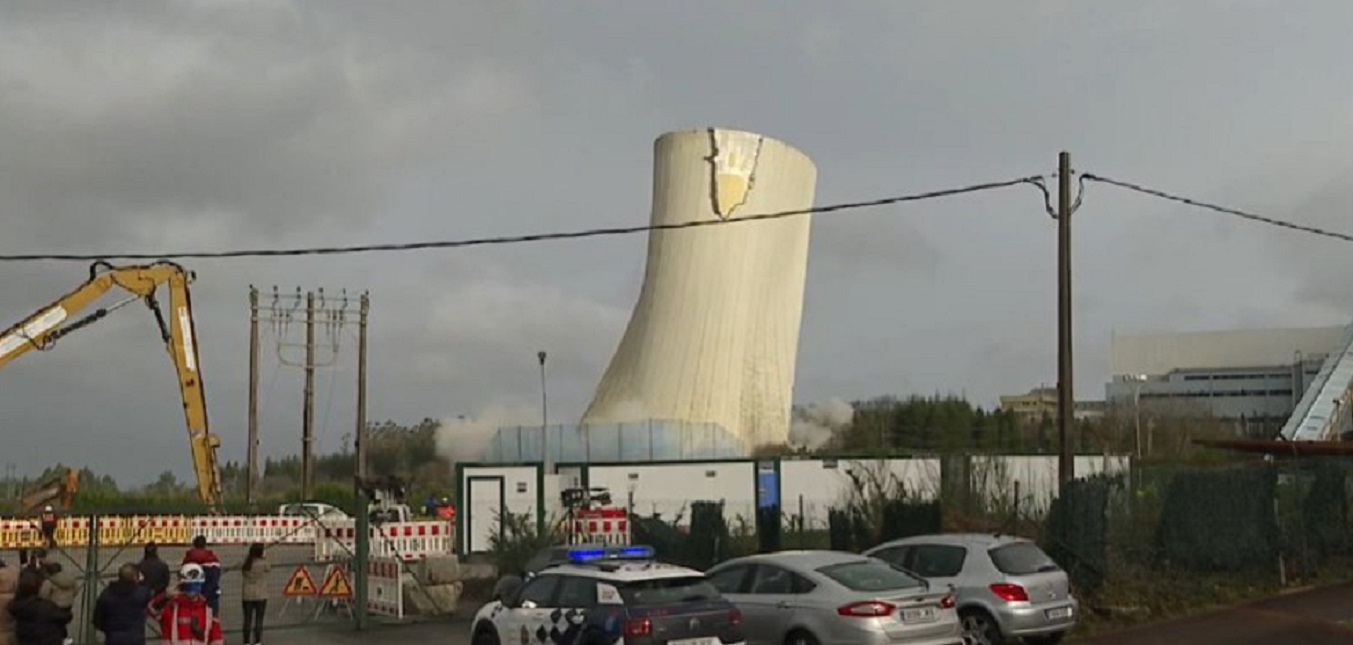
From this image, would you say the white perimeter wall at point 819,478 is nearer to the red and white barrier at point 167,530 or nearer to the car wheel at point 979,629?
the red and white barrier at point 167,530

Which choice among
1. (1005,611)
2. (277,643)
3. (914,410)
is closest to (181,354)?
(277,643)

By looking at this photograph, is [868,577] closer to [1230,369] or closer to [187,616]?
[187,616]

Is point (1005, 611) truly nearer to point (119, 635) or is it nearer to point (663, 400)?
point (119, 635)

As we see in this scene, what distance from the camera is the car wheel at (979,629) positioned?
52.3 ft

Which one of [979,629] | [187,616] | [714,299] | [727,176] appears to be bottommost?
[979,629]

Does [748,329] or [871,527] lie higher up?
[748,329]

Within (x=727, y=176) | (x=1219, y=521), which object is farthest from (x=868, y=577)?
(x=727, y=176)

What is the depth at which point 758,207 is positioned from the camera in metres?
58.9

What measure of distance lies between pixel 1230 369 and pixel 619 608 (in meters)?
132

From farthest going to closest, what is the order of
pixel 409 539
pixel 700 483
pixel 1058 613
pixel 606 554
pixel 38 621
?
pixel 700 483 → pixel 409 539 → pixel 1058 613 → pixel 606 554 → pixel 38 621

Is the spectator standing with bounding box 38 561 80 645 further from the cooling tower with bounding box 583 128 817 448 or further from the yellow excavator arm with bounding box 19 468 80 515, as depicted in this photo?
the cooling tower with bounding box 583 128 817 448

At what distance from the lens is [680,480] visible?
40750mm

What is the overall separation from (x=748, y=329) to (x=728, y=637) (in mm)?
45104

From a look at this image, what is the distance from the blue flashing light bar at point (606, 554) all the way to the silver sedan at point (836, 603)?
1.03 metres
